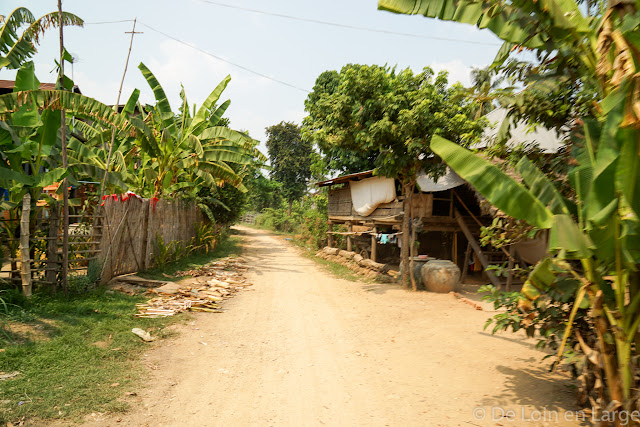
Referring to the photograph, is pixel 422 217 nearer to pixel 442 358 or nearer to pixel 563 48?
pixel 442 358

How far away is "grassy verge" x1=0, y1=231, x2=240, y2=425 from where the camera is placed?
3828 mm

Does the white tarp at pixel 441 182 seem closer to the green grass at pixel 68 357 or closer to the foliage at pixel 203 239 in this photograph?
the green grass at pixel 68 357

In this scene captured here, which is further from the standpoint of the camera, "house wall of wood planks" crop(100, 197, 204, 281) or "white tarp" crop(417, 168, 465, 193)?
"white tarp" crop(417, 168, 465, 193)

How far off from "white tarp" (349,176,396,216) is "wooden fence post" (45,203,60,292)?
961cm

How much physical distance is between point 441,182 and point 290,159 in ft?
85.7

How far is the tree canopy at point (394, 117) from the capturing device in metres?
9.72

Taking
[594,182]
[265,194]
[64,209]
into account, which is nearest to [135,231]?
[64,209]

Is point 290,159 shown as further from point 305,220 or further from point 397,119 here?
point 397,119

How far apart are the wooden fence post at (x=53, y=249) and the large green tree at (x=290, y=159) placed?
29.5 metres

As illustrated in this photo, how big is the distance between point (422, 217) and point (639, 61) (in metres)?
9.56

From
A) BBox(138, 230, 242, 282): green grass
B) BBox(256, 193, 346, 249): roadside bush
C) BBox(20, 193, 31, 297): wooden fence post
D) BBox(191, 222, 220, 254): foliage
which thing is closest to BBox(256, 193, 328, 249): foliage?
BBox(256, 193, 346, 249): roadside bush

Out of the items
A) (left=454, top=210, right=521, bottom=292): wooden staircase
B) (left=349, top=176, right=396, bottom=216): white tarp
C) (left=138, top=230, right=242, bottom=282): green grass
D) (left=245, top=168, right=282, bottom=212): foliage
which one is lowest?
(left=138, top=230, right=242, bottom=282): green grass

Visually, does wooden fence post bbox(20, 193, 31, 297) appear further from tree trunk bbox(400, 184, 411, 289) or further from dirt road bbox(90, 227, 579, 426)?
tree trunk bbox(400, 184, 411, 289)

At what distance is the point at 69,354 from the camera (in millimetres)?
4945
